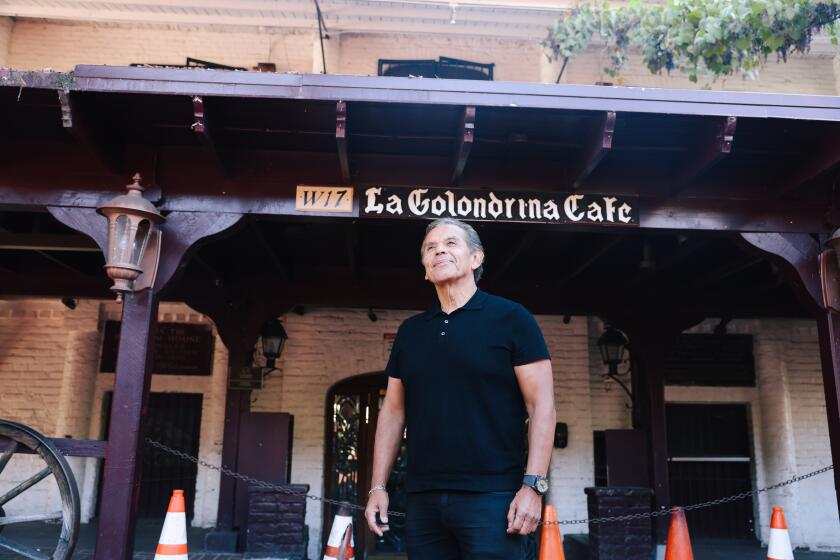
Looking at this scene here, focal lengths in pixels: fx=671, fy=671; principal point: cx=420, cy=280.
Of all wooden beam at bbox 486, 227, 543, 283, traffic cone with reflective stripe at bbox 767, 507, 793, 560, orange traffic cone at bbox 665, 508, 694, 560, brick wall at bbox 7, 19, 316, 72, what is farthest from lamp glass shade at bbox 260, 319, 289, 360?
traffic cone with reflective stripe at bbox 767, 507, 793, 560

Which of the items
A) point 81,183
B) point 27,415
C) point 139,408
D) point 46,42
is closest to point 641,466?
point 139,408

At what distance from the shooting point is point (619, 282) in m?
7.60

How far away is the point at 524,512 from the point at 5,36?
947cm

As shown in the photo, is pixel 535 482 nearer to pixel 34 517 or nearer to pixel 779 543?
pixel 779 543

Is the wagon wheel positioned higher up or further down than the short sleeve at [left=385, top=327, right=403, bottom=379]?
further down

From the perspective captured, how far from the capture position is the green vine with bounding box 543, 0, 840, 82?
586cm

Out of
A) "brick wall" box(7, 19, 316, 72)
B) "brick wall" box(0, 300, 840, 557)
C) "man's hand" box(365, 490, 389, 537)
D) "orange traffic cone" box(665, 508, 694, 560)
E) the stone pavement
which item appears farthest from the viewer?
"brick wall" box(7, 19, 316, 72)

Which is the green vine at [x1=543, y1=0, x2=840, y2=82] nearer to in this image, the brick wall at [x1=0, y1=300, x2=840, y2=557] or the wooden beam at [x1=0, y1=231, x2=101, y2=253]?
the brick wall at [x1=0, y1=300, x2=840, y2=557]

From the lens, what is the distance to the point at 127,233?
419cm

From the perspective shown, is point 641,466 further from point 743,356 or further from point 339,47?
point 339,47

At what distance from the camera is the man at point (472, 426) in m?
2.27

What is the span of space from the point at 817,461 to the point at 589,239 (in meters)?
5.11

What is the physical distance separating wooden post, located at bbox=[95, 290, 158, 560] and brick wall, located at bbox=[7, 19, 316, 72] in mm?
5390

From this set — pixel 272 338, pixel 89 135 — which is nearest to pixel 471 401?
pixel 89 135
